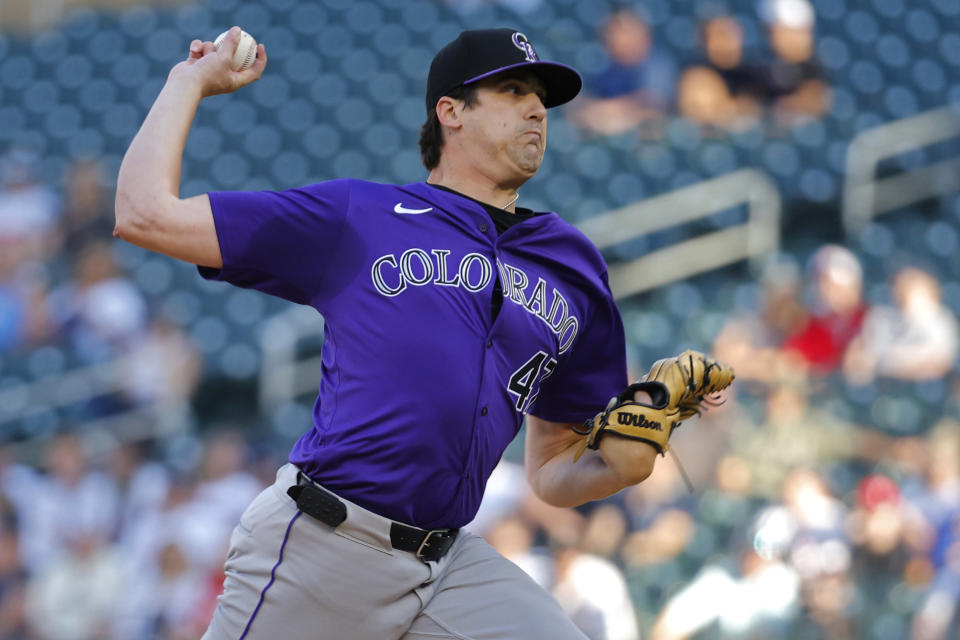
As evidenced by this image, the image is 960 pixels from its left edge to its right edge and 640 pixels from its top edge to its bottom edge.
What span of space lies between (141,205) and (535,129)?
96cm

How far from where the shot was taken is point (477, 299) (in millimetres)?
2609

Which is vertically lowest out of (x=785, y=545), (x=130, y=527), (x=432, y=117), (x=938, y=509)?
(x=130, y=527)

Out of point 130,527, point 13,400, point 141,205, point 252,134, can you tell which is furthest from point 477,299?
point 252,134

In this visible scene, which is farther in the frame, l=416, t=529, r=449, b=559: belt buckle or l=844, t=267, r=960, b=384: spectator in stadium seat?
l=844, t=267, r=960, b=384: spectator in stadium seat

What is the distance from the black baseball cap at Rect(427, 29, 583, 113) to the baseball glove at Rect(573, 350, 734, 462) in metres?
0.72

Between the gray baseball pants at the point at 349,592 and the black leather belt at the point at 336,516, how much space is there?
0.05 ft

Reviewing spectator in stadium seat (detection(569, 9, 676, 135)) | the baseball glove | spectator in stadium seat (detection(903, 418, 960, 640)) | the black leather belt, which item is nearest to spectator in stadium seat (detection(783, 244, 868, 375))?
spectator in stadium seat (detection(903, 418, 960, 640))

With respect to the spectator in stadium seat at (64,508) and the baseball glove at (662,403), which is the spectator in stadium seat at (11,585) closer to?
the spectator in stadium seat at (64,508)

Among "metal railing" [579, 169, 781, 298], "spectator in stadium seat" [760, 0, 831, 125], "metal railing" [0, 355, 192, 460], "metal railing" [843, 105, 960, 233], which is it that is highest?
"spectator in stadium seat" [760, 0, 831, 125]

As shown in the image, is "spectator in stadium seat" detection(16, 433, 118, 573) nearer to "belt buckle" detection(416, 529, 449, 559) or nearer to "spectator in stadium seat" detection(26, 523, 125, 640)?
"spectator in stadium seat" detection(26, 523, 125, 640)

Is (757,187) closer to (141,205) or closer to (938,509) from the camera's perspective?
(938,509)

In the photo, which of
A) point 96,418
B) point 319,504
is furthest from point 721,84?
point 319,504

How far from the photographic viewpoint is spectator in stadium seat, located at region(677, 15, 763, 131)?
8.41 meters

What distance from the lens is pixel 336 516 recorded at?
246 centimetres
